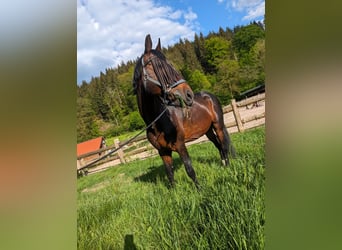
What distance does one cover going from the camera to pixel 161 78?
148 cm

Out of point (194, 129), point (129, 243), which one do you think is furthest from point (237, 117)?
point (129, 243)

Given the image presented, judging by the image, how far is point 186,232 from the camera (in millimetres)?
1380

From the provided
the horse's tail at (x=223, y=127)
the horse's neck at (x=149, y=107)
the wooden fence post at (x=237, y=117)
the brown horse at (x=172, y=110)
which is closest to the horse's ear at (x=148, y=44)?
the brown horse at (x=172, y=110)

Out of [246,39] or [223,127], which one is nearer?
[246,39]

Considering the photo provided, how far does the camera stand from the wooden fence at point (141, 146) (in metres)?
1.37

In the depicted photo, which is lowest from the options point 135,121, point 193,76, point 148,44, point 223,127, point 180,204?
point 180,204

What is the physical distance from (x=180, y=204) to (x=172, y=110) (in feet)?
1.51

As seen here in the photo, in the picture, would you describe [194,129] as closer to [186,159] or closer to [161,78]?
[186,159]

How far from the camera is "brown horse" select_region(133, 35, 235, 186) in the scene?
148 centimetres

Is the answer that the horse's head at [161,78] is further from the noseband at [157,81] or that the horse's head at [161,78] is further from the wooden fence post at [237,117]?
the wooden fence post at [237,117]

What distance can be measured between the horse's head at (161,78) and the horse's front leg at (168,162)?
266mm
